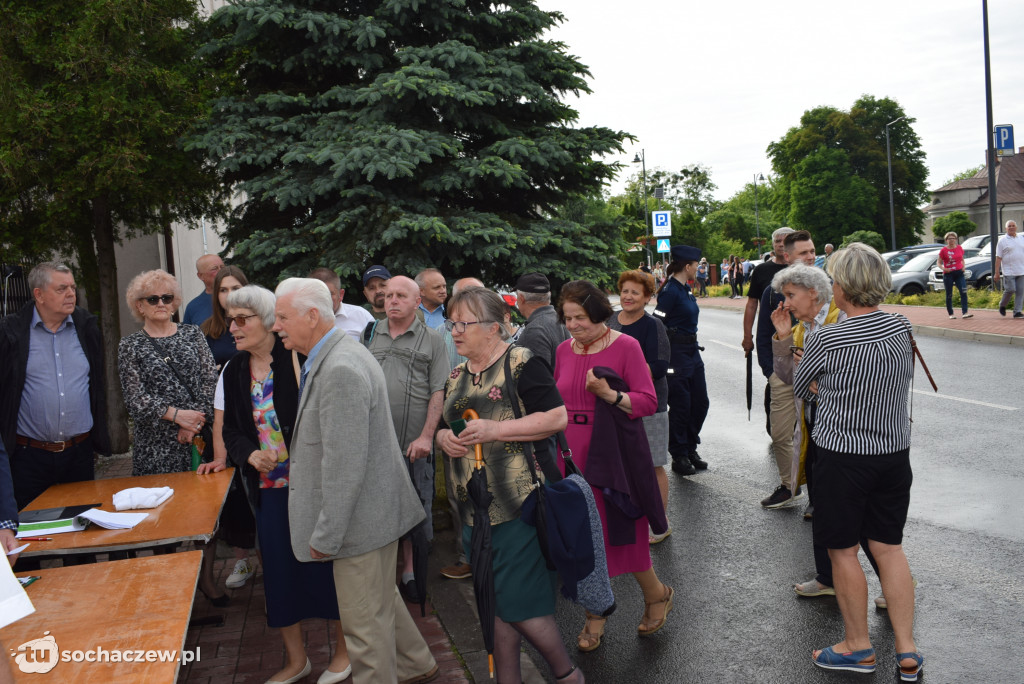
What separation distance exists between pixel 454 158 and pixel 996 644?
737cm

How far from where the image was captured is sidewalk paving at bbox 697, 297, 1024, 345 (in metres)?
15.8

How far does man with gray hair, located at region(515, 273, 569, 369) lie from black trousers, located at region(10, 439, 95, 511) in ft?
9.72

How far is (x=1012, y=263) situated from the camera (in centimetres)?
1731

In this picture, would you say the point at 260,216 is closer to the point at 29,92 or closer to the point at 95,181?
the point at 95,181

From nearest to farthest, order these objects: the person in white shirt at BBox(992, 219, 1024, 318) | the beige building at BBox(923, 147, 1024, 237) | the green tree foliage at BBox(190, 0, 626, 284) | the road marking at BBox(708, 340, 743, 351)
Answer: the green tree foliage at BBox(190, 0, 626, 284), the person in white shirt at BBox(992, 219, 1024, 318), the road marking at BBox(708, 340, 743, 351), the beige building at BBox(923, 147, 1024, 237)

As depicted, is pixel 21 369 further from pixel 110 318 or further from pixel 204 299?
pixel 110 318

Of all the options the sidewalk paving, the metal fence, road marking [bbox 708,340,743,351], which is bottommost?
road marking [bbox 708,340,743,351]

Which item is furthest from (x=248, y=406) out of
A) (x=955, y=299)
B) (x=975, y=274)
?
(x=975, y=274)

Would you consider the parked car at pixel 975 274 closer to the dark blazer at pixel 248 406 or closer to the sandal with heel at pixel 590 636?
the sandal with heel at pixel 590 636

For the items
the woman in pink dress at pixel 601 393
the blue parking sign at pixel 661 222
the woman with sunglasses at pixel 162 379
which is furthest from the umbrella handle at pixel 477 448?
the blue parking sign at pixel 661 222

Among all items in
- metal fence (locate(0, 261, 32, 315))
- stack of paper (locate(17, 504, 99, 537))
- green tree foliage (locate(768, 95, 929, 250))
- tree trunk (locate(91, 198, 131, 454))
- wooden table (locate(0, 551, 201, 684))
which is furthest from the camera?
green tree foliage (locate(768, 95, 929, 250))

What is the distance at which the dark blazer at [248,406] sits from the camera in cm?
411

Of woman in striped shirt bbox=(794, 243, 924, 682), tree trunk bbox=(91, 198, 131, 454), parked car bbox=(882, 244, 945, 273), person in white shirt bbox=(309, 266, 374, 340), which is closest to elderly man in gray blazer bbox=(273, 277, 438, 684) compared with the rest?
woman in striped shirt bbox=(794, 243, 924, 682)

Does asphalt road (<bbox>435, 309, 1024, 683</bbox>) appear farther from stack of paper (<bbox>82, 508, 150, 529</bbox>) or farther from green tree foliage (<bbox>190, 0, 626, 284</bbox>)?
green tree foliage (<bbox>190, 0, 626, 284</bbox>)
